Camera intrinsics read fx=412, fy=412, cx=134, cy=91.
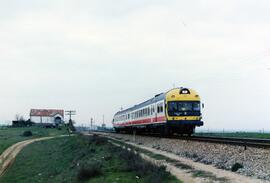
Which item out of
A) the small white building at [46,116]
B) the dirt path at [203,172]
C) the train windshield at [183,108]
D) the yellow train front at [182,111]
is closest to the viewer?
the dirt path at [203,172]

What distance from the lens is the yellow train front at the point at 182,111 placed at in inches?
1153

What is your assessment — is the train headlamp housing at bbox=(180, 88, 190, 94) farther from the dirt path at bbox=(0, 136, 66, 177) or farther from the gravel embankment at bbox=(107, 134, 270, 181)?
the dirt path at bbox=(0, 136, 66, 177)

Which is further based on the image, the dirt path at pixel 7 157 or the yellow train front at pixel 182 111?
the dirt path at pixel 7 157

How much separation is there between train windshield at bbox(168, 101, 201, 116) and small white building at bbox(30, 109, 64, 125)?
300 ft

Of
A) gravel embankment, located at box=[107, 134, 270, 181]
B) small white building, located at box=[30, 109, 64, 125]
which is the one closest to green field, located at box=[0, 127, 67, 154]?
small white building, located at box=[30, 109, 64, 125]

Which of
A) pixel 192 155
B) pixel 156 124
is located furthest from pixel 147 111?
pixel 192 155

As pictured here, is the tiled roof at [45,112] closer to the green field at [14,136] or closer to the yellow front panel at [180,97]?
the green field at [14,136]

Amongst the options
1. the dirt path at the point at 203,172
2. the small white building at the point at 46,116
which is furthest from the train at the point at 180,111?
the small white building at the point at 46,116

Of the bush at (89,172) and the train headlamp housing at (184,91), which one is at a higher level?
the train headlamp housing at (184,91)

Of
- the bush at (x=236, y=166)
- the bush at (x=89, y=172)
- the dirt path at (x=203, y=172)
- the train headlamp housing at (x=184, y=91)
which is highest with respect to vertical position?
the train headlamp housing at (x=184, y=91)

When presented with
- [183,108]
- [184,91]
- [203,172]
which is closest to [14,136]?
[184,91]

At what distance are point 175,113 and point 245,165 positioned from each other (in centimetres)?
1543

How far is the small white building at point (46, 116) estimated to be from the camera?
118m

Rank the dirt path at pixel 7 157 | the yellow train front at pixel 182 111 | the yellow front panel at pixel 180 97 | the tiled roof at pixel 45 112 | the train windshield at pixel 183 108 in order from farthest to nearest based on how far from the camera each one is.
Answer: the tiled roof at pixel 45 112, the dirt path at pixel 7 157, the train windshield at pixel 183 108, the yellow front panel at pixel 180 97, the yellow train front at pixel 182 111
